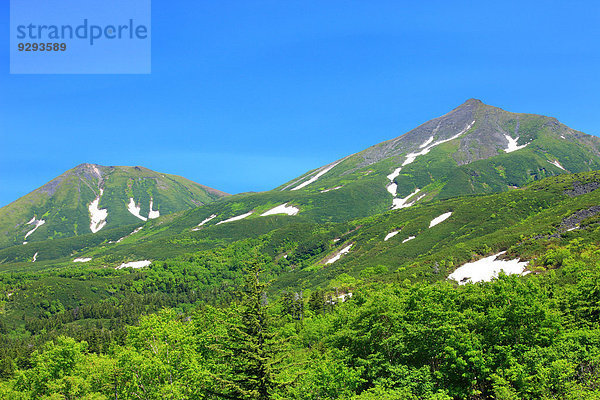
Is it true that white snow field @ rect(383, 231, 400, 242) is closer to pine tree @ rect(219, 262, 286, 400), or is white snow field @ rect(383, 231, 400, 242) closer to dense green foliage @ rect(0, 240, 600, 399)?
dense green foliage @ rect(0, 240, 600, 399)

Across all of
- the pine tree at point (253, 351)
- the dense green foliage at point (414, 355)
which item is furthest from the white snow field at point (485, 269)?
the pine tree at point (253, 351)

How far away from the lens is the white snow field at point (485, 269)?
85.7 meters

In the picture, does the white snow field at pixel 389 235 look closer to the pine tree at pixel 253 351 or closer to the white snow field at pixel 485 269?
the white snow field at pixel 485 269

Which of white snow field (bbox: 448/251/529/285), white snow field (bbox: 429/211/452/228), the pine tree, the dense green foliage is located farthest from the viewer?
white snow field (bbox: 429/211/452/228)

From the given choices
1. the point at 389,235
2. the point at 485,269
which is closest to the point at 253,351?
the point at 485,269

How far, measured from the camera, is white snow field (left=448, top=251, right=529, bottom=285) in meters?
85.7

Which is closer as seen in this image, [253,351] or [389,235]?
[253,351]

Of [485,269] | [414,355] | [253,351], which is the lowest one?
[414,355]

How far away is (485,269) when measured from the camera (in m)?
93.2

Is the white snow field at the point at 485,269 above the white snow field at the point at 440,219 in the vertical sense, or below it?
below

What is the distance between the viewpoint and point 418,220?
187m

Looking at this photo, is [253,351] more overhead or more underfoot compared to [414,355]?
more overhead

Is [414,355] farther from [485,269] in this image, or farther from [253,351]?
[485,269]

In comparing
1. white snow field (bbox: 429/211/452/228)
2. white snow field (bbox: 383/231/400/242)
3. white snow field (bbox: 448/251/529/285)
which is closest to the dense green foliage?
white snow field (bbox: 448/251/529/285)
